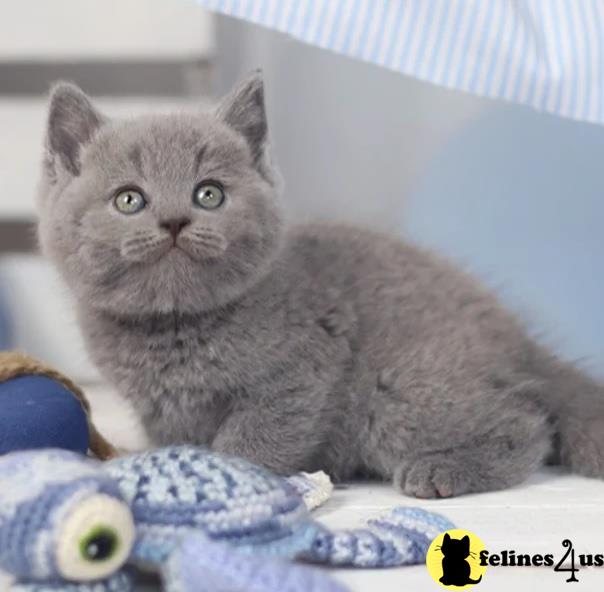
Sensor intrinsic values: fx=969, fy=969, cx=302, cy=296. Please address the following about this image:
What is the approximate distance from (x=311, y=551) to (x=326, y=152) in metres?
1.57

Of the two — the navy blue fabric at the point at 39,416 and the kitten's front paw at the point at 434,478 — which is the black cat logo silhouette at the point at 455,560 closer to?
the kitten's front paw at the point at 434,478

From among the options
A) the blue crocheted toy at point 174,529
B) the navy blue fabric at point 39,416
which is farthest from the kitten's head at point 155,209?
the blue crocheted toy at point 174,529

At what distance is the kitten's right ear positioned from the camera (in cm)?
125

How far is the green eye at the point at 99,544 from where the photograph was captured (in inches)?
30.4

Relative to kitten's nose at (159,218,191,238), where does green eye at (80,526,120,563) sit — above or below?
below

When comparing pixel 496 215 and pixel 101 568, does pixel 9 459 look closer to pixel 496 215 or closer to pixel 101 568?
pixel 101 568

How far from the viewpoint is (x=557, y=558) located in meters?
0.97

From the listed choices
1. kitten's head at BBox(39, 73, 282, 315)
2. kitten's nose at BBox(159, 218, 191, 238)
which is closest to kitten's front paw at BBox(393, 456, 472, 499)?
kitten's head at BBox(39, 73, 282, 315)

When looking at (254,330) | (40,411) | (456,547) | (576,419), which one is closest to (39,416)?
(40,411)

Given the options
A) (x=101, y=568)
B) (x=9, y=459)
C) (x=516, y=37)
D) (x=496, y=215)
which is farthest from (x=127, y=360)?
(x=496, y=215)

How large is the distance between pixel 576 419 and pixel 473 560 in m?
0.47

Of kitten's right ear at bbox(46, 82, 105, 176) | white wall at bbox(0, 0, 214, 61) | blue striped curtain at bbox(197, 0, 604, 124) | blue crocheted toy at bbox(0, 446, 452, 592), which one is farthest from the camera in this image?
white wall at bbox(0, 0, 214, 61)

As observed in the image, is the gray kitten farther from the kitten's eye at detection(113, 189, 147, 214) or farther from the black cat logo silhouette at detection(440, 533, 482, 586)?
the black cat logo silhouette at detection(440, 533, 482, 586)

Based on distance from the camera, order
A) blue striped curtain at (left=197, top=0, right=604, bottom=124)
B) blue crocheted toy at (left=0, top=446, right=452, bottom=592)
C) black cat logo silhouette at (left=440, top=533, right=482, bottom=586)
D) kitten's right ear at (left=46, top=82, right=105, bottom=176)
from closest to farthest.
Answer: blue crocheted toy at (left=0, top=446, right=452, bottom=592)
black cat logo silhouette at (left=440, top=533, right=482, bottom=586)
kitten's right ear at (left=46, top=82, right=105, bottom=176)
blue striped curtain at (left=197, top=0, right=604, bottom=124)
